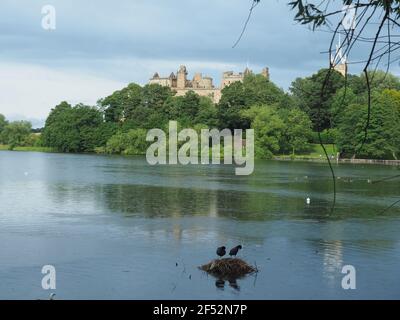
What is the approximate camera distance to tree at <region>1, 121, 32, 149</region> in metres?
118

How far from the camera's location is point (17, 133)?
11862 centimetres

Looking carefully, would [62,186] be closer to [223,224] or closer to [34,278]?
[223,224]

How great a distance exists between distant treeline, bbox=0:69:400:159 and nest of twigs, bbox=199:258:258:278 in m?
50.5

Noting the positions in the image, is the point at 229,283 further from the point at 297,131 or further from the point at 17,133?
the point at 17,133

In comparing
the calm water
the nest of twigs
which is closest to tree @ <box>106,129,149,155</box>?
the calm water

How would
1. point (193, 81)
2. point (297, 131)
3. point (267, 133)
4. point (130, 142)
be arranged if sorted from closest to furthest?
1. point (297, 131)
2. point (267, 133)
3. point (130, 142)
4. point (193, 81)

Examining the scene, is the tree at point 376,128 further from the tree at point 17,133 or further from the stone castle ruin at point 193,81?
the tree at point 17,133

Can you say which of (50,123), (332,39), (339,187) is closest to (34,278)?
(332,39)

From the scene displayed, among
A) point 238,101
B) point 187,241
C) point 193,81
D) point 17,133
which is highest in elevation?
point 193,81

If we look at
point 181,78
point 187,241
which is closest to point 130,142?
point 181,78

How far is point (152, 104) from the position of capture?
101 metres

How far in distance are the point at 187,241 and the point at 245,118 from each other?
6790 centimetres

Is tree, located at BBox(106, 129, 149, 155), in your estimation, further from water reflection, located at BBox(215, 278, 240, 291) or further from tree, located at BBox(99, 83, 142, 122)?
water reflection, located at BBox(215, 278, 240, 291)

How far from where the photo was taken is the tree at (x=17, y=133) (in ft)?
386
